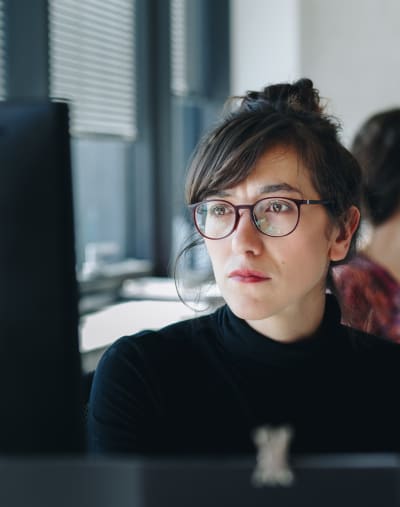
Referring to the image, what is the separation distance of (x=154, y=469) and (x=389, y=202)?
5.93 feet

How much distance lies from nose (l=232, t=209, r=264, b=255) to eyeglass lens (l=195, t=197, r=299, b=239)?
0.03ft

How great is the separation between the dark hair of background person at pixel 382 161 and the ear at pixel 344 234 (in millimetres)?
976

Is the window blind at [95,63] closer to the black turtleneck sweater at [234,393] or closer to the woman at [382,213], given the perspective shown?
the woman at [382,213]

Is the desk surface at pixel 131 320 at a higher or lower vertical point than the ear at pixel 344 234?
lower

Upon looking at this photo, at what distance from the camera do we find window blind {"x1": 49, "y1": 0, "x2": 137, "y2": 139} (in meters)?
2.84

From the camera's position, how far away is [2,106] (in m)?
0.64

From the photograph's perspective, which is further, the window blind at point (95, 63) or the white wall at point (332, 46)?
the white wall at point (332, 46)

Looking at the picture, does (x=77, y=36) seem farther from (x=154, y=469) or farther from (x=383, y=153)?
(x=154, y=469)

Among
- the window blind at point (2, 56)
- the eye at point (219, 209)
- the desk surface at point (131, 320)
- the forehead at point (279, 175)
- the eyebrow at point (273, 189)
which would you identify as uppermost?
the window blind at point (2, 56)

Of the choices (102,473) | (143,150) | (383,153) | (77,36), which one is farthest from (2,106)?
(143,150)

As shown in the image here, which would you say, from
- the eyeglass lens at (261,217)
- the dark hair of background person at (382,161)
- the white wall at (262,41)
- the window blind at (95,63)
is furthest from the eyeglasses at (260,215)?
the white wall at (262,41)

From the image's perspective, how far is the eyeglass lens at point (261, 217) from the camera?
1.03 m

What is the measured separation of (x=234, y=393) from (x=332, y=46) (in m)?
3.51

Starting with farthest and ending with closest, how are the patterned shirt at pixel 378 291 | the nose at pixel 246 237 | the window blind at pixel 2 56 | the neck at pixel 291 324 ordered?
the window blind at pixel 2 56
the patterned shirt at pixel 378 291
the neck at pixel 291 324
the nose at pixel 246 237
